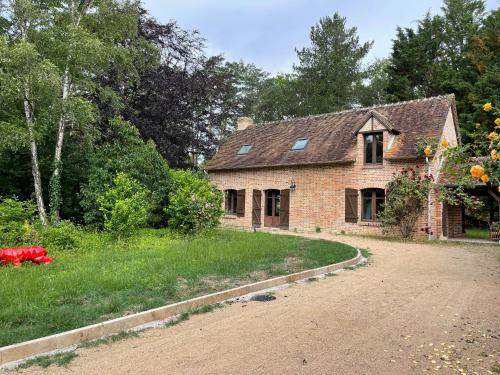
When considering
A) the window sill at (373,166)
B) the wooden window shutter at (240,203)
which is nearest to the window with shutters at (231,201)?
the wooden window shutter at (240,203)

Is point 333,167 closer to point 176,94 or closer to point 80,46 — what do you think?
point 176,94

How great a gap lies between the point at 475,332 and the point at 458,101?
2645cm

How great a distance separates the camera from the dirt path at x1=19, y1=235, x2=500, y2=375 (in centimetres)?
379

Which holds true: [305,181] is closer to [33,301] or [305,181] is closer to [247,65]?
[33,301]

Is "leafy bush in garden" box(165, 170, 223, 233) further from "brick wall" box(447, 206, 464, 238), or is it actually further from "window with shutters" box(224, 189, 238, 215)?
"brick wall" box(447, 206, 464, 238)

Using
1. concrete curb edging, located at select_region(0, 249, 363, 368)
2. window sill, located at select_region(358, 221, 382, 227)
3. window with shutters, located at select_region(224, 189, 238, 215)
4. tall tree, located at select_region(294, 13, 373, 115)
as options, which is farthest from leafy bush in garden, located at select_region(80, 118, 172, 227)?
tall tree, located at select_region(294, 13, 373, 115)

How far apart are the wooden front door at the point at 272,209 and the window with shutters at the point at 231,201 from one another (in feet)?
7.45

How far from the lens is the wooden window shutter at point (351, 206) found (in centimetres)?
1867

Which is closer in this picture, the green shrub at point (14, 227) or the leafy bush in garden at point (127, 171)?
the green shrub at point (14, 227)

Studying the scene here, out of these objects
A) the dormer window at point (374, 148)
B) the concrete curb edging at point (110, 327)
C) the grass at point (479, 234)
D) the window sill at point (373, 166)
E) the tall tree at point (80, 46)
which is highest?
the tall tree at point (80, 46)

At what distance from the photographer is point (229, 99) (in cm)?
2788

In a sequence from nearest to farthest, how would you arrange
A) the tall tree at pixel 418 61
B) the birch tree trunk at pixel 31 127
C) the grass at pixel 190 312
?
the grass at pixel 190 312, the birch tree trunk at pixel 31 127, the tall tree at pixel 418 61

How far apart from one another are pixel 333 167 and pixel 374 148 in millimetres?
2078

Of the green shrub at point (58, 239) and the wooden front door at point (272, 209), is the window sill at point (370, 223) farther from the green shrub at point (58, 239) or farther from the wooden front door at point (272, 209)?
the green shrub at point (58, 239)
